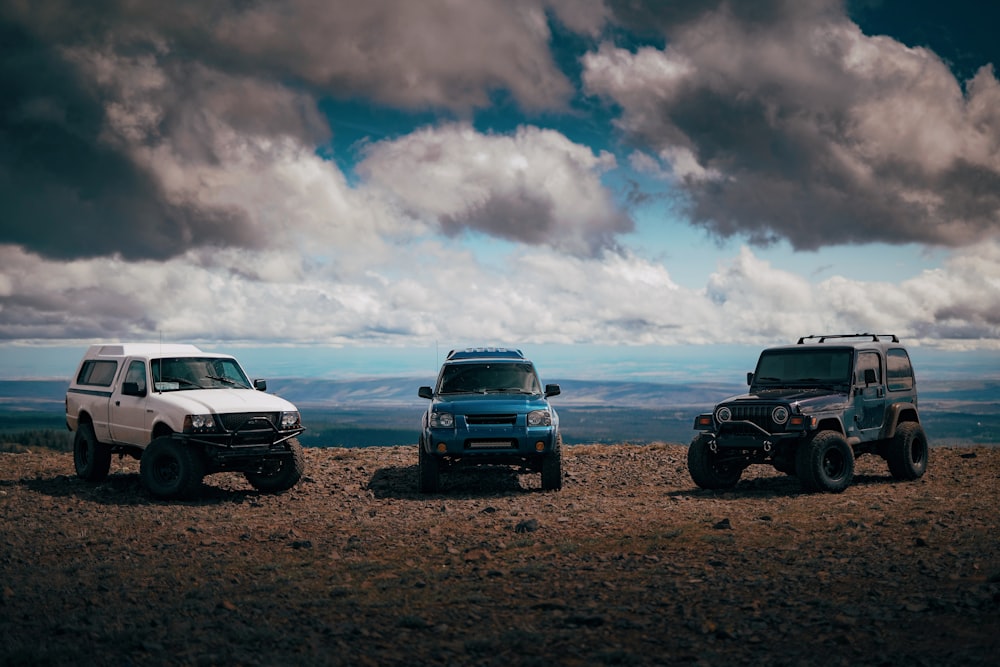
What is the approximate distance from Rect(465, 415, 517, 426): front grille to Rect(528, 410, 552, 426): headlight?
269 mm

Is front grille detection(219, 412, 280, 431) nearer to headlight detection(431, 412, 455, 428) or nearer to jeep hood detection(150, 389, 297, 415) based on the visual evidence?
jeep hood detection(150, 389, 297, 415)

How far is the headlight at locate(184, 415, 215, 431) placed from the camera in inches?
540

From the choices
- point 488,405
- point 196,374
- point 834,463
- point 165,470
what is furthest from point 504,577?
point 196,374

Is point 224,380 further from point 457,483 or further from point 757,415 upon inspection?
point 757,415

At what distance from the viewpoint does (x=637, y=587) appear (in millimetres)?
7984

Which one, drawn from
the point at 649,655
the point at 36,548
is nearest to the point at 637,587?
the point at 649,655

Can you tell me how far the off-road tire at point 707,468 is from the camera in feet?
47.9

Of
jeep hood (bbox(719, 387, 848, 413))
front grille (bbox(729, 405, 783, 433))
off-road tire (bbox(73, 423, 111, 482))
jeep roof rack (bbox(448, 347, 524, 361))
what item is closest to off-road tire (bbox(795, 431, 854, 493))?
jeep hood (bbox(719, 387, 848, 413))

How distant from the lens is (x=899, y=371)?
1609 cm

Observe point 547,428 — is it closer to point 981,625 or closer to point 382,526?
point 382,526

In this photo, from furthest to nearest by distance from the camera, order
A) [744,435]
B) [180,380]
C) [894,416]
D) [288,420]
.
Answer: [894,416] → [180,380] → [288,420] → [744,435]

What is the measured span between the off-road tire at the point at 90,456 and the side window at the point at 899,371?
571 inches

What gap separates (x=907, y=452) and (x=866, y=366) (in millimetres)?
1881

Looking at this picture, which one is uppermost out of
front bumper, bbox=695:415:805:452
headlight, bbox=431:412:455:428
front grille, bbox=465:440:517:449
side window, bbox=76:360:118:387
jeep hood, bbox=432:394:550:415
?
side window, bbox=76:360:118:387
